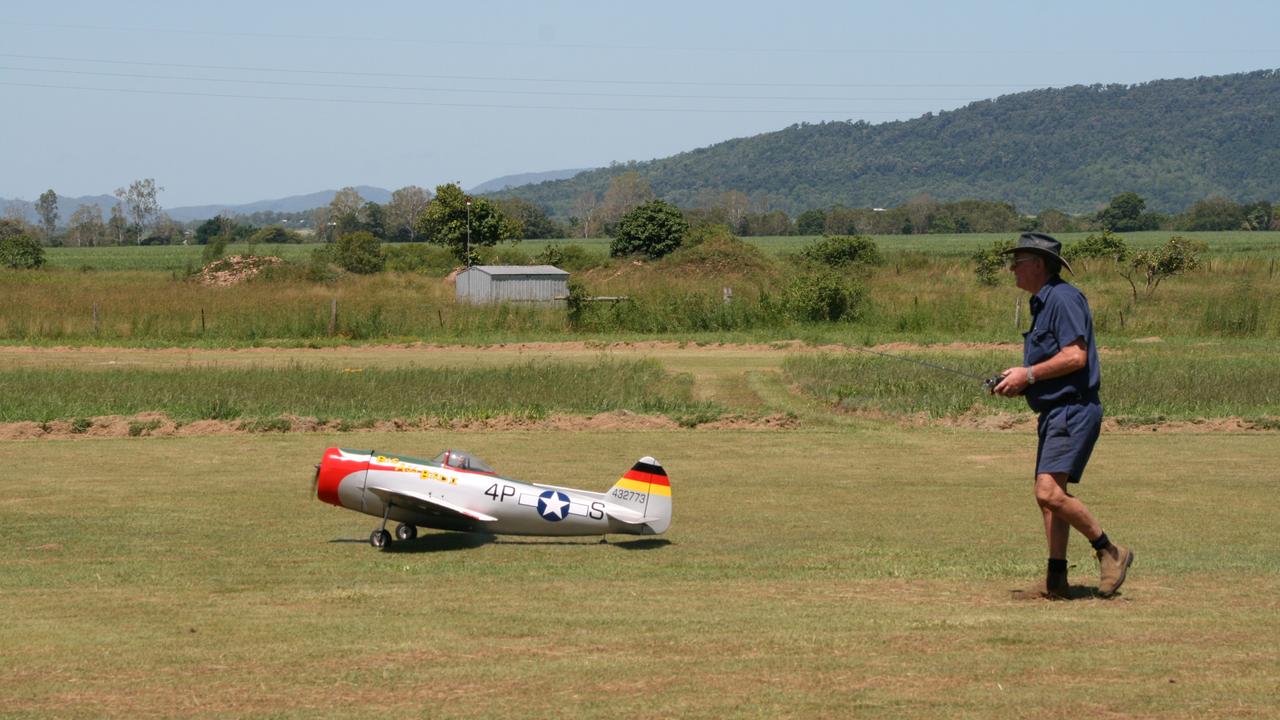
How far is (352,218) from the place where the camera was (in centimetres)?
16700

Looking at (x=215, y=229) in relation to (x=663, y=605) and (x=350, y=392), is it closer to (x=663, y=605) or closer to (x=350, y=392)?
(x=350, y=392)

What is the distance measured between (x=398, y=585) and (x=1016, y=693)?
5.08 m

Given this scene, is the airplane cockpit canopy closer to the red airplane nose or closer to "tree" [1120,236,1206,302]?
the red airplane nose

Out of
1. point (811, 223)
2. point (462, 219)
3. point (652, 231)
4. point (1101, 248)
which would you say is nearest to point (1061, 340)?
point (1101, 248)

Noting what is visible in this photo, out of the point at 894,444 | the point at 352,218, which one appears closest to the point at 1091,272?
the point at 894,444

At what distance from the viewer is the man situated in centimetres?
811

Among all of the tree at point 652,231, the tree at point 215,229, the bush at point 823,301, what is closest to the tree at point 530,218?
the tree at point 215,229

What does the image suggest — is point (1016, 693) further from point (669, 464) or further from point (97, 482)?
point (97, 482)

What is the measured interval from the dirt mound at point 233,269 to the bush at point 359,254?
23.9 ft

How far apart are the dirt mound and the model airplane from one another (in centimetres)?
5558

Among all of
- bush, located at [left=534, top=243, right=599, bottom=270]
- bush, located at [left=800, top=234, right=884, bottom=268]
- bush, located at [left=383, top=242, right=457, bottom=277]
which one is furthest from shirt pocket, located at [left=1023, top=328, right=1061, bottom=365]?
bush, located at [left=383, top=242, right=457, bottom=277]

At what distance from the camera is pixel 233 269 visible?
221 ft

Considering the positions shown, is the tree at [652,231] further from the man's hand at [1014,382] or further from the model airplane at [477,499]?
the man's hand at [1014,382]

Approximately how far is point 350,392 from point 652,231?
50022mm
